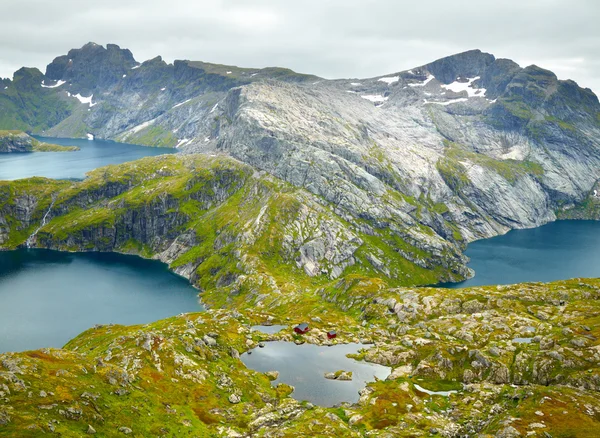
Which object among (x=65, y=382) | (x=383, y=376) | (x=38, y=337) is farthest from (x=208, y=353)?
(x=38, y=337)

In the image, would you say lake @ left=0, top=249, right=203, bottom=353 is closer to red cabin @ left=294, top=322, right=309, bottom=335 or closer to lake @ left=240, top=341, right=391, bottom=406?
red cabin @ left=294, top=322, right=309, bottom=335

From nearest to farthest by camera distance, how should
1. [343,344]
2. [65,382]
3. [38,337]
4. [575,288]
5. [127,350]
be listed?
1. [65,382]
2. [127,350]
3. [343,344]
4. [575,288]
5. [38,337]

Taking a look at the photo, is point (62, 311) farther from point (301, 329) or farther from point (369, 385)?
point (369, 385)

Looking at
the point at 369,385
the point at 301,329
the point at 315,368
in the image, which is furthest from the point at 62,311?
the point at 369,385

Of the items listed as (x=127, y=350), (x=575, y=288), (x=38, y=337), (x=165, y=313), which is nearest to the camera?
(x=127, y=350)

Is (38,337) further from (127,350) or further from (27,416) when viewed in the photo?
(27,416)

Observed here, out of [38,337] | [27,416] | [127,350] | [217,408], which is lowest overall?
[38,337]

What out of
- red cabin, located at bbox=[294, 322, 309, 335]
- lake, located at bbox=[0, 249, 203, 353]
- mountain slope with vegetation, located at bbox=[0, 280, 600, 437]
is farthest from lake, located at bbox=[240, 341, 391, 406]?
lake, located at bbox=[0, 249, 203, 353]

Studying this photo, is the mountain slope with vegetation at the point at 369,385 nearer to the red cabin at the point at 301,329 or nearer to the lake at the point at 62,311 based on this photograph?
the red cabin at the point at 301,329

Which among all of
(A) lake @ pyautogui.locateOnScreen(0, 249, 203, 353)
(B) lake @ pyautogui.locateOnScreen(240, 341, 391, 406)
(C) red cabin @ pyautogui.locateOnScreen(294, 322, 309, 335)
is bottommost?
(A) lake @ pyautogui.locateOnScreen(0, 249, 203, 353)
